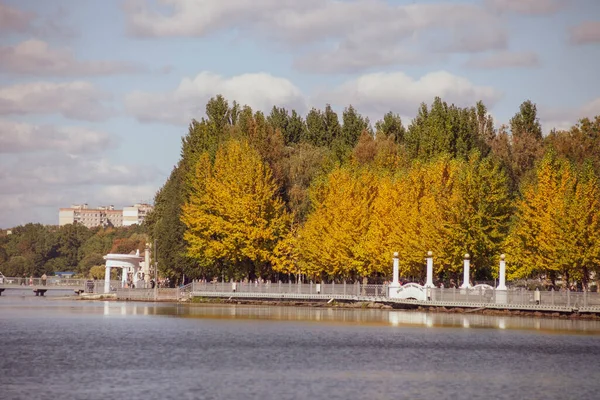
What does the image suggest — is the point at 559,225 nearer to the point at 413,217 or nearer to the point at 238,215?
the point at 413,217

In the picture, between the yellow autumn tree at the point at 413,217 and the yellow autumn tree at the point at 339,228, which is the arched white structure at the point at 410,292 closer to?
the yellow autumn tree at the point at 413,217

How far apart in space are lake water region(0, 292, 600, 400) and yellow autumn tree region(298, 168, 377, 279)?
503 inches

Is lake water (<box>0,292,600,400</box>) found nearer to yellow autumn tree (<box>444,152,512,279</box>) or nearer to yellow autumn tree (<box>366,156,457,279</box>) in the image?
yellow autumn tree (<box>444,152,512,279</box>)

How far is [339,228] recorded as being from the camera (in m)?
96.6

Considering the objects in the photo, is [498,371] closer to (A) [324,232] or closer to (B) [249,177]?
(A) [324,232]

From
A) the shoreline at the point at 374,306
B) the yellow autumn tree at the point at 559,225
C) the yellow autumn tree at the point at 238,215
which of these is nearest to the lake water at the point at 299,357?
the shoreline at the point at 374,306

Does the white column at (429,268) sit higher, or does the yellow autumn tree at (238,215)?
the yellow autumn tree at (238,215)

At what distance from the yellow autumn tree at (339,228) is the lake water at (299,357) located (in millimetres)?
12773

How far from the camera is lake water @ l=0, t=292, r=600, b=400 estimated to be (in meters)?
42.2

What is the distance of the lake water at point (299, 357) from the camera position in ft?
139

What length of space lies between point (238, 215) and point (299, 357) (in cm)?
4936

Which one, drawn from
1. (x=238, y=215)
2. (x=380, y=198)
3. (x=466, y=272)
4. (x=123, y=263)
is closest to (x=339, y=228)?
(x=380, y=198)

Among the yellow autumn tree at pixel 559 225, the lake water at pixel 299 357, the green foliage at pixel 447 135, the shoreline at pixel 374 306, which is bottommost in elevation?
the lake water at pixel 299 357

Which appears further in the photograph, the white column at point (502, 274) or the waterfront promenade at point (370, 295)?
the white column at point (502, 274)
